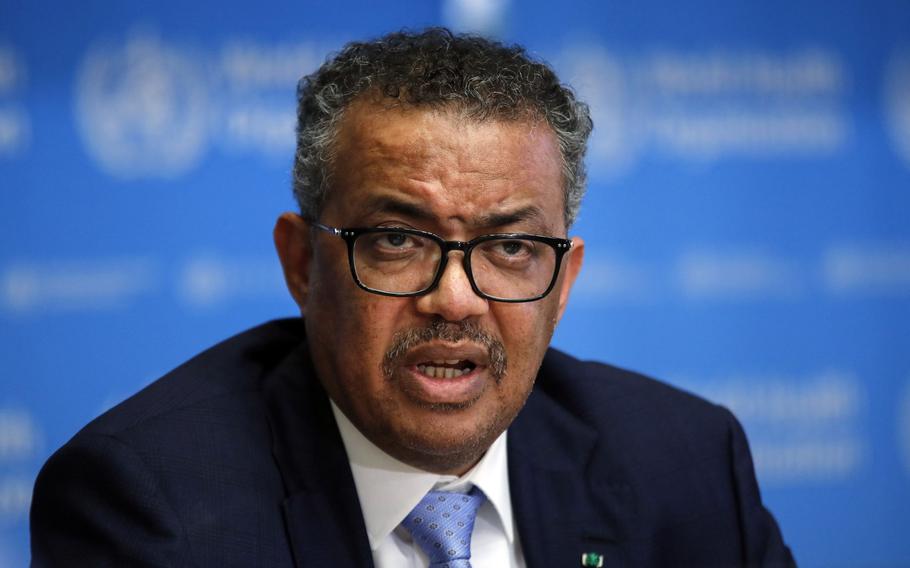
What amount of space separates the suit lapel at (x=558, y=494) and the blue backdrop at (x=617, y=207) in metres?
1.13

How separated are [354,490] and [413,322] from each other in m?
0.35

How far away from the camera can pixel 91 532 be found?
1.73 m

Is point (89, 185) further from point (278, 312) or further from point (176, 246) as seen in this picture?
point (278, 312)

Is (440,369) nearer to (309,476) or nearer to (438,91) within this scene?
(309,476)

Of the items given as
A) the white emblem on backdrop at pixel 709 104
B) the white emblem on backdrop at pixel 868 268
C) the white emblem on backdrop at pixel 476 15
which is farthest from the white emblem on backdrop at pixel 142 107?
the white emblem on backdrop at pixel 868 268

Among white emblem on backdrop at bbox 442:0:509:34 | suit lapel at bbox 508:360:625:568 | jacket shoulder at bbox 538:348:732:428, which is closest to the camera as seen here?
suit lapel at bbox 508:360:625:568

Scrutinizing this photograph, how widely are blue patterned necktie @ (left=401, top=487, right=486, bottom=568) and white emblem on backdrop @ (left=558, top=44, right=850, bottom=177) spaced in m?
1.69

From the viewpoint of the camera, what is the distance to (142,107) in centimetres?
296

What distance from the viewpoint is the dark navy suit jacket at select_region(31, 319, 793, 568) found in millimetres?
1750

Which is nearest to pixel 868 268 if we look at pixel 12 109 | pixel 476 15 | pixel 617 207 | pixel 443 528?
pixel 617 207

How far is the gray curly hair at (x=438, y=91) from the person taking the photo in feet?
6.04

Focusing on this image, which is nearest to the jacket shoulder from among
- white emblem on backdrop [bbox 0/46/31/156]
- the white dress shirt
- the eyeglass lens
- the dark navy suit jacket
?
the dark navy suit jacket

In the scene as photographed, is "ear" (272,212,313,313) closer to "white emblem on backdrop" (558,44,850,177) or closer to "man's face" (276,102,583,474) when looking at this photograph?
"man's face" (276,102,583,474)

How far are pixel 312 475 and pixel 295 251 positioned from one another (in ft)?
1.47
